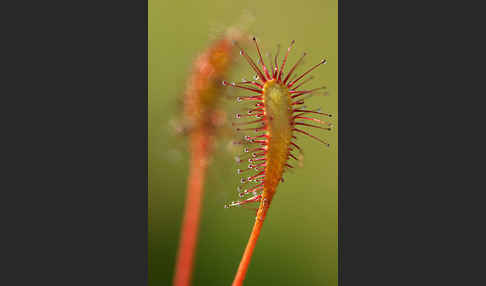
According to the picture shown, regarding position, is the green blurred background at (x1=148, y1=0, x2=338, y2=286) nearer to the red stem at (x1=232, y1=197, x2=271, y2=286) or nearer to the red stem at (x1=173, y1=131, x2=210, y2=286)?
the red stem at (x1=173, y1=131, x2=210, y2=286)

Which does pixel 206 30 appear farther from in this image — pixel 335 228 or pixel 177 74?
pixel 335 228

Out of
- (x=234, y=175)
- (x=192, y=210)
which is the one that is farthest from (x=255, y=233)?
(x=234, y=175)

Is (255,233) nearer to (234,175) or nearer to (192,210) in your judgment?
(192,210)

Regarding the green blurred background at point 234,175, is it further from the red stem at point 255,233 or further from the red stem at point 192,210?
the red stem at point 255,233

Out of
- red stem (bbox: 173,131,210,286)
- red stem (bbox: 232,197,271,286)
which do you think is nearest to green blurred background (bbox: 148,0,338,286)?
red stem (bbox: 173,131,210,286)

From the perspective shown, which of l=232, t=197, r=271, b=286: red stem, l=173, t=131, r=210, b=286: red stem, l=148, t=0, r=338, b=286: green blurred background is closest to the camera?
l=232, t=197, r=271, b=286: red stem

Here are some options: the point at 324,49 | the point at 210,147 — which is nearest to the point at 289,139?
the point at 210,147
